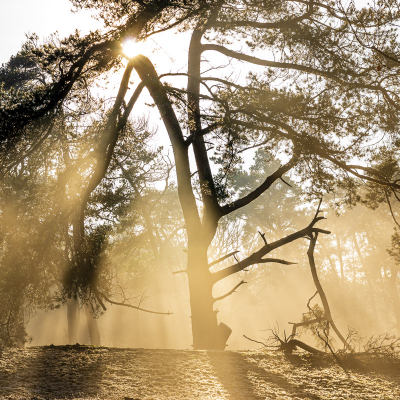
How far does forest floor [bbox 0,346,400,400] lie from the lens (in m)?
3.24

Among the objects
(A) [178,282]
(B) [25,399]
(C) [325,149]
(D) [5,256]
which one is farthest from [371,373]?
(A) [178,282]

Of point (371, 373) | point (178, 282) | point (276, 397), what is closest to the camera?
point (276, 397)

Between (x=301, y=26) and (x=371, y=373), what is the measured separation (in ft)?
23.5

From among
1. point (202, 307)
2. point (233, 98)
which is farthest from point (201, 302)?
point (233, 98)

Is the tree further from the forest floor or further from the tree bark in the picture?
the forest floor

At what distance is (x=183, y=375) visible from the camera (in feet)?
12.4

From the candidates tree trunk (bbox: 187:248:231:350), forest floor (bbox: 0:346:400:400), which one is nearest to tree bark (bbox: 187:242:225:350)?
tree trunk (bbox: 187:248:231:350)

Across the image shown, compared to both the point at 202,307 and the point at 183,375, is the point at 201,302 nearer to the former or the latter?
the point at 202,307

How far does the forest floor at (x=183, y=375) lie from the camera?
128 inches

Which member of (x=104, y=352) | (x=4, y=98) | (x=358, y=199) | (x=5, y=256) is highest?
(x=4, y=98)

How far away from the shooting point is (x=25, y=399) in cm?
296

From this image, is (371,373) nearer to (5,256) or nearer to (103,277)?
(103,277)

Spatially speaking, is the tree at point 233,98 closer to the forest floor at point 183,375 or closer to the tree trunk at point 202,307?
the tree trunk at point 202,307

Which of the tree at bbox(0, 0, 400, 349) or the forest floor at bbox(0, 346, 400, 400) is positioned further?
the tree at bbox(0, 0, 400, 349)
